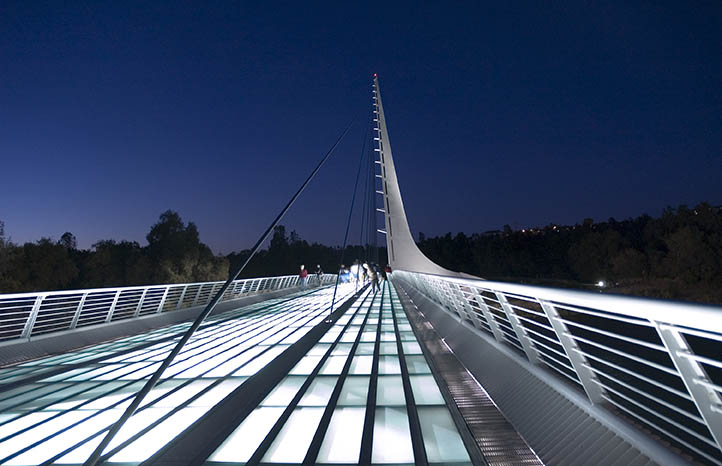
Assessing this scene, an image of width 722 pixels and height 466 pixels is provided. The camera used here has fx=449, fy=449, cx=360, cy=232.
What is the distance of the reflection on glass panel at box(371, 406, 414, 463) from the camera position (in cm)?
317

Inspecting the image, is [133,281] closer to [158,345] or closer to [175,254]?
[175,254]

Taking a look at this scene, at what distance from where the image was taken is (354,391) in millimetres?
4715

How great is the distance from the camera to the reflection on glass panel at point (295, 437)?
3.18 m

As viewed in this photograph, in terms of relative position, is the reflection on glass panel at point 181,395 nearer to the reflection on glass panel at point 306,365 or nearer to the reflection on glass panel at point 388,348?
the reflection on glass panel at point 306,365

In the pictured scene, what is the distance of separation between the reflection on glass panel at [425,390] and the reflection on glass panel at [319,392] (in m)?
0.89

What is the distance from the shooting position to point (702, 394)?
1.89 meters

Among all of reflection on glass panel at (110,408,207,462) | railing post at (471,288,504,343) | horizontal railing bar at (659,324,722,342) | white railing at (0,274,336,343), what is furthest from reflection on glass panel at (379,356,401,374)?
white railing at (0,274,336,343)

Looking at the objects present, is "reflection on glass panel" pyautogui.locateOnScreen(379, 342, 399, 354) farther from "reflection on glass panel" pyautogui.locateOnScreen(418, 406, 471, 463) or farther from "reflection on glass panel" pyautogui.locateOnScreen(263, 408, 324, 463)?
"reflection on glass panel" pyautogui.locateOnScreen(263, 408, 324, 463)

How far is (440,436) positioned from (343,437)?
0.76 meters

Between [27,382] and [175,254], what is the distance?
60.9m

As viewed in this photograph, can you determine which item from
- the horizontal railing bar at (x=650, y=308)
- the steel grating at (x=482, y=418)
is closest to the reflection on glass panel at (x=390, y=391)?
the steel grating at (x=482, y=418)

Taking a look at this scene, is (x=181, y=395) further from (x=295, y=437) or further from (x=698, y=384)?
(x=698, y=384)

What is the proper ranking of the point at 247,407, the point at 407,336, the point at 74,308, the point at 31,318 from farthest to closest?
the point at 74,308
the point at 407,336
the point at 31,318
the point at 247,407

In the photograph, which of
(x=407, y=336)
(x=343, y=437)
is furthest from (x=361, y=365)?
(x=407, y=336)
